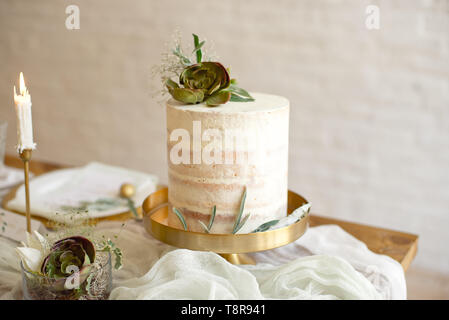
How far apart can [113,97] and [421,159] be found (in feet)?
5.60

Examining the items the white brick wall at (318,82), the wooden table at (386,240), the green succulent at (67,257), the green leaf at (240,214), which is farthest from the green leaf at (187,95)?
the white brick wall at (318,82)

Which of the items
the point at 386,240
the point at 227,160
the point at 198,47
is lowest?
the point at 386,240

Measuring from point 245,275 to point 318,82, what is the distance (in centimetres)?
166

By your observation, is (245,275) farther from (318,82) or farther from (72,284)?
(318,82)

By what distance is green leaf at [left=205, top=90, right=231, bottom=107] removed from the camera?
95cm

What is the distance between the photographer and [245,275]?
864mm

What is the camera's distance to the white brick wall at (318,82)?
2.16 meters

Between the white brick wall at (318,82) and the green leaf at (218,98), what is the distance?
1439 mm

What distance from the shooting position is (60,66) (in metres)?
3.06

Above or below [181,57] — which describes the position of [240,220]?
below

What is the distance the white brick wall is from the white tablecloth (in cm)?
123

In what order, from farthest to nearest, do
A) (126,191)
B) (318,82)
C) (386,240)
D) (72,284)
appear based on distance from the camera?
(318,82) → (126,191) → (386,240) → (72,284)

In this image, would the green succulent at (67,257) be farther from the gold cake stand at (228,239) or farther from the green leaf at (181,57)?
the green leaf at (181,57)

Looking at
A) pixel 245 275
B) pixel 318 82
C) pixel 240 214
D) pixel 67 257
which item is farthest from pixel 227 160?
pixel 318 82
